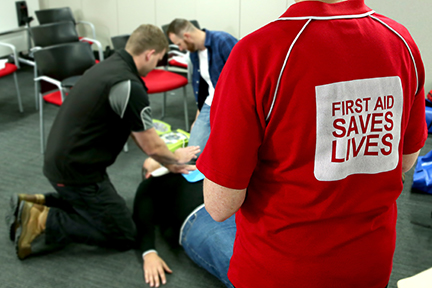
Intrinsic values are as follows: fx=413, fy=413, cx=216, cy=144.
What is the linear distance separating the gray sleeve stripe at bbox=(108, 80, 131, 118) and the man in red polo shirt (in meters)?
1.26

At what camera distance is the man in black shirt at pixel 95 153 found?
6.66 feet

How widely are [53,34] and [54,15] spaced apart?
0.91m

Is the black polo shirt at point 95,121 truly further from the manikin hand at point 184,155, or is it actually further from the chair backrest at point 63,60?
the chair backrest at point 63,60

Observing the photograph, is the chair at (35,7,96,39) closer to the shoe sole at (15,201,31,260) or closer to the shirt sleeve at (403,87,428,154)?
the shoe sole at (15,201,31,260)

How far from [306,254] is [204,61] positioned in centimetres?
244

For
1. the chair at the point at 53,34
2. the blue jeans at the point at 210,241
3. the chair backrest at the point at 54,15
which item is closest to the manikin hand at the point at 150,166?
the blue jeans at the point at 210,241

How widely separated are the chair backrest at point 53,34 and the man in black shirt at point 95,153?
244cm

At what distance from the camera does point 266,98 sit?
Result: 729mm

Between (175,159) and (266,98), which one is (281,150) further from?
(175,159)

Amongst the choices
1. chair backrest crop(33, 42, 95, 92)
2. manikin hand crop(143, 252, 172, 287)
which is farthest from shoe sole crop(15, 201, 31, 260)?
chair backrest crop(33, 42, 95, 92)

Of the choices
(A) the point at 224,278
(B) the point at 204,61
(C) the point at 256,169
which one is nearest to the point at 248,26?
(C) the point at 256,169

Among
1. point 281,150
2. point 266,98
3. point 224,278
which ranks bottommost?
point 224,278

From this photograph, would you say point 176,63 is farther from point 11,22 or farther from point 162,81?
point 11,22

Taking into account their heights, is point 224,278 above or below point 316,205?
below
